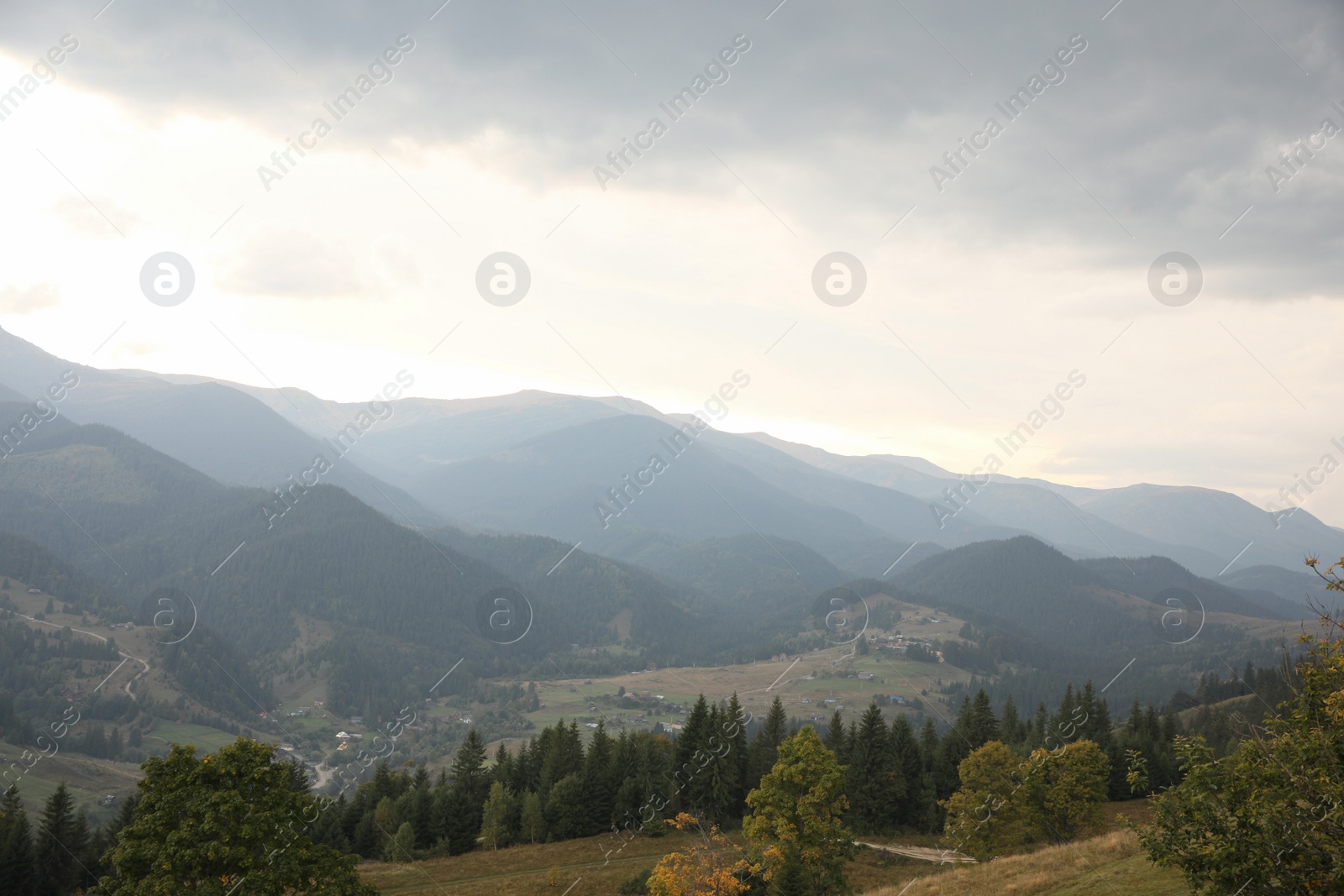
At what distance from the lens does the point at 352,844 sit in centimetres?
6812

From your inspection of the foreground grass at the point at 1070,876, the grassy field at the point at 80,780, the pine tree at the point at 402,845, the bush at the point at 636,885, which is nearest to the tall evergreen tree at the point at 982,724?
the foreground grass at the point at 1070,876

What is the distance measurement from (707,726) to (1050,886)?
49624mm

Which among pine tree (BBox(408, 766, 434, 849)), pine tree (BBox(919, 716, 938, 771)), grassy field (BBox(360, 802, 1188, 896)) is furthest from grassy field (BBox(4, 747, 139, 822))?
pine tree (BBox(919, 716, 938, 771))

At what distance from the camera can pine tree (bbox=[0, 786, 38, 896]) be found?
51375 millimetres

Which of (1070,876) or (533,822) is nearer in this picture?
(1070,876)

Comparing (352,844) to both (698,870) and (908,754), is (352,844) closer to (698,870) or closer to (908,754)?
A: (698,870)

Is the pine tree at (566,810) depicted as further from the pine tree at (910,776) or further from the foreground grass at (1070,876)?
the foreground grass at (1070,876)

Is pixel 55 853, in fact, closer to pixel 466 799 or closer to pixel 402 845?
pixel 402 845

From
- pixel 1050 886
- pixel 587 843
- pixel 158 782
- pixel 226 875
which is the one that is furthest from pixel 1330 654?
pixel 587 843

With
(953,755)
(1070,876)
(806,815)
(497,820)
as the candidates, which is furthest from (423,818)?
(1070,876)

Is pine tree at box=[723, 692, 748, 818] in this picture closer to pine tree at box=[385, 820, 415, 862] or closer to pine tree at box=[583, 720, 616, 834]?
pine tree at box=[583, 720, 616, 834]

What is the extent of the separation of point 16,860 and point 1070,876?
237 ft

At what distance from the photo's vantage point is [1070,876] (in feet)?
93.2

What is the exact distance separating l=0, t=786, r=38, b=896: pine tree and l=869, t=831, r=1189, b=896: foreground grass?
6308 cm
